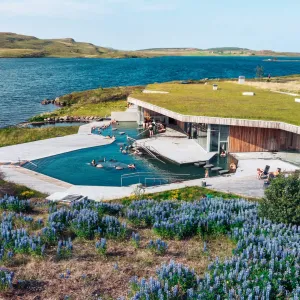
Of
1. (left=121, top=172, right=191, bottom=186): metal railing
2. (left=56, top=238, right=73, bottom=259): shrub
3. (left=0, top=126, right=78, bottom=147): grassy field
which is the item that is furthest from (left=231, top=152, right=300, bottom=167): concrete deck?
(left=56, top=238, right=73, bottom=259): shrub

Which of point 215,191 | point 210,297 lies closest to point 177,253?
point 210,297

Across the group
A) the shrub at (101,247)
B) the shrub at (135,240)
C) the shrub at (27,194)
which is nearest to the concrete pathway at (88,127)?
the shrub at (27,194)

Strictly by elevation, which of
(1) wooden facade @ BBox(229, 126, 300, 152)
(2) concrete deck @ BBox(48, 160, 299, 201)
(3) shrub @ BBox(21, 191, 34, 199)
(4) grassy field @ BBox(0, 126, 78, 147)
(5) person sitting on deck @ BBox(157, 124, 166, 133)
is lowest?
(2) concrete deck @ BBox(48, 160, 299, 201)

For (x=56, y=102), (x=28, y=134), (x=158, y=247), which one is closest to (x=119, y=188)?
(x=158, y=247)

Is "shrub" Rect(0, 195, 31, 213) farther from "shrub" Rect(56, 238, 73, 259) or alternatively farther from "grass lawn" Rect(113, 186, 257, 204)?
"grass lawn" Rect(113, 186, 257, 204)

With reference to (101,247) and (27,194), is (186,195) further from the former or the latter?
(101,247)

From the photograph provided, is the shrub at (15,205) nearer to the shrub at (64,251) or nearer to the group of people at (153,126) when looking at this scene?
the shrub at (64,251)

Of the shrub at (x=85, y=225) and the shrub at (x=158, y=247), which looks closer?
the shrub at (x=158, y=247)
